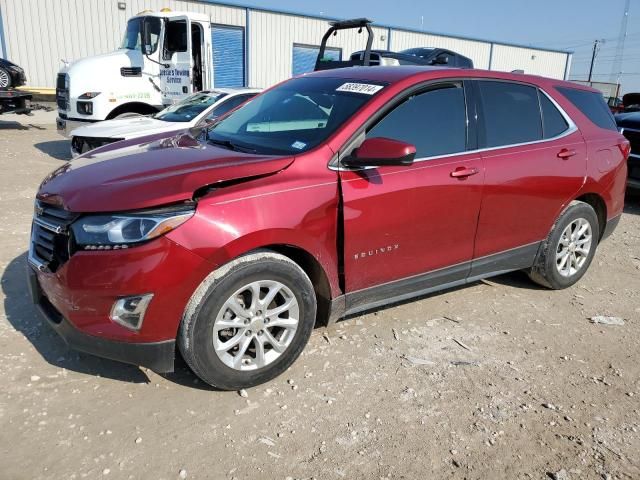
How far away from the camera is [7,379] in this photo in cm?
293

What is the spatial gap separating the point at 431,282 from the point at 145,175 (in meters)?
1.99

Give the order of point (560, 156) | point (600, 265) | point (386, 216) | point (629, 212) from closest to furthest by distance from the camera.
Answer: point (386, 216), point (560, 156), point (600, 265), point (629, 212)

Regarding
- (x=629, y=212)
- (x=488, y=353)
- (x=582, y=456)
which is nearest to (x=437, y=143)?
(x=488, y=353)

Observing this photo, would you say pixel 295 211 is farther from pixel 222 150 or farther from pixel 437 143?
pixel 437 143

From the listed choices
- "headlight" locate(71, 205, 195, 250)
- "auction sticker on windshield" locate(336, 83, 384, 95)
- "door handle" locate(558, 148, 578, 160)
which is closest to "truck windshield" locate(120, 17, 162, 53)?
"auction sticker on windshield" locate(336, 83, 384, 95)

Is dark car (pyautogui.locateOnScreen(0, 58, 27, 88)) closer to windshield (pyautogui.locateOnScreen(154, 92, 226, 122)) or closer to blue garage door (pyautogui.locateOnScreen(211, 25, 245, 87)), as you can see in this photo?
A: windshield (pyautogui.locateOnScreen(154, 92, 226, 122))

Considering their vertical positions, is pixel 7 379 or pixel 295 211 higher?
pixel 295 211

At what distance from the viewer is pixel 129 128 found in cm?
809

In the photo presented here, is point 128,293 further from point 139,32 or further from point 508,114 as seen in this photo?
point 139,32

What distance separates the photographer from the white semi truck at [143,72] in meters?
10.2

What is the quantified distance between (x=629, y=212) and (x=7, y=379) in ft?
26.7

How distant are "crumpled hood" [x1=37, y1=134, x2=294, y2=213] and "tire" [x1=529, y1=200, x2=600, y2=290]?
250 cm

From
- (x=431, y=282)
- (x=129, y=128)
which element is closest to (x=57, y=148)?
(x=129, y=128)

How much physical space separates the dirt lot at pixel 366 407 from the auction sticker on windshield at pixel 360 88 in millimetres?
1605
